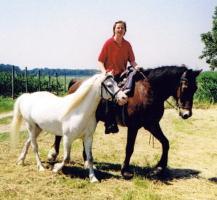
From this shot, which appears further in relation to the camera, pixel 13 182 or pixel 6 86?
pixel 6 86

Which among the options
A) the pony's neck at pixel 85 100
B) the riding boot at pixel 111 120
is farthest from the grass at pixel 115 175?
the pony's neck at pixel 85 100

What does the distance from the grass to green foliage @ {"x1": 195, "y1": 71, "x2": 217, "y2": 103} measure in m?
18.2

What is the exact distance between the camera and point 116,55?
8297 millimetres

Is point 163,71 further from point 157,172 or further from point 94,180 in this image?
point 94,180

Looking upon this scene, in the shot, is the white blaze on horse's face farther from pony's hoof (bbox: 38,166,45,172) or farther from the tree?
the tree

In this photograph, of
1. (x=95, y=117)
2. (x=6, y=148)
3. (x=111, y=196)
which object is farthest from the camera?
(x=6, y=148)

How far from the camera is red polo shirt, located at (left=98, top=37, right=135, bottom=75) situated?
8.23 metres

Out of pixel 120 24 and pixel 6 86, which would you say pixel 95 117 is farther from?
pixel 6 86

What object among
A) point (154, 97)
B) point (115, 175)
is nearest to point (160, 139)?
point (154, 97)

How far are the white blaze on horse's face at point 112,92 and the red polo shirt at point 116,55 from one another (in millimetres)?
1011

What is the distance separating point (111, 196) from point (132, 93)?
2.19 m

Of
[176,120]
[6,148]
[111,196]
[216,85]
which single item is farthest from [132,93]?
[216,85]

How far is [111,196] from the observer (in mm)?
6645

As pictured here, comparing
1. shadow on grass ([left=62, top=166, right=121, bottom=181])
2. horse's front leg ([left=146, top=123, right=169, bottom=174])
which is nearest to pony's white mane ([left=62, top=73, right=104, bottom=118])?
shadow on grass ([left=62, top=166, right=121, bottom=181])
